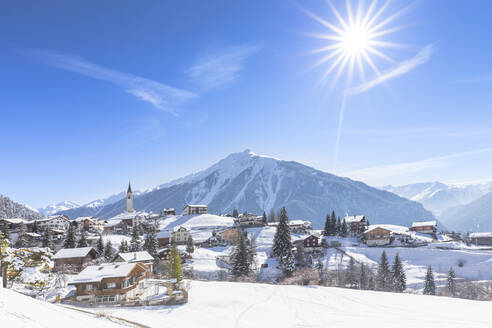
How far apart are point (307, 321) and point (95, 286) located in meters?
25.9

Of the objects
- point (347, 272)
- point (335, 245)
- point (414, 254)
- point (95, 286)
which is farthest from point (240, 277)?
point (414, 254)

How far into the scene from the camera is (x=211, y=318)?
2561cm

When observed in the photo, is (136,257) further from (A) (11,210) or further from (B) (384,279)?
(A) (11,210)

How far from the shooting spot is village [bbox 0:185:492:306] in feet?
117

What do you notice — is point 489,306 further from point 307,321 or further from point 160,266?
point 160,266

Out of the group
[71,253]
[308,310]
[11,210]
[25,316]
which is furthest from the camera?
[11,210]

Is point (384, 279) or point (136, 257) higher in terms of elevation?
point (136, 257)

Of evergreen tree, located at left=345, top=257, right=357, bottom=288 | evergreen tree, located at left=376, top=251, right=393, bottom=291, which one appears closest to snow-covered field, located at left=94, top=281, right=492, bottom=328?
evergreen tree, located at left=376, top=251, right=393, bottom=291

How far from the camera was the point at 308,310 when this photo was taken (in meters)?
27.3

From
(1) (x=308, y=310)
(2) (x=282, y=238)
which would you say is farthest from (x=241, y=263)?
(1) (x=308, y=310)

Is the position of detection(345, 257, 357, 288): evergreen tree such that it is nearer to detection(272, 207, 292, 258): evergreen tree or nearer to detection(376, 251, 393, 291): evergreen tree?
detection(376, 251, 393, 291): evergreen tree

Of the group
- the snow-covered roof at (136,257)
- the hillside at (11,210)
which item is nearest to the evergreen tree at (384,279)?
the snow-covered roof at (136,257)

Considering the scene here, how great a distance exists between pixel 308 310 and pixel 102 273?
25.1 meters

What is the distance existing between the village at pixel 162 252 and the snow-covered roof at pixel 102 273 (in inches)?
4.1
